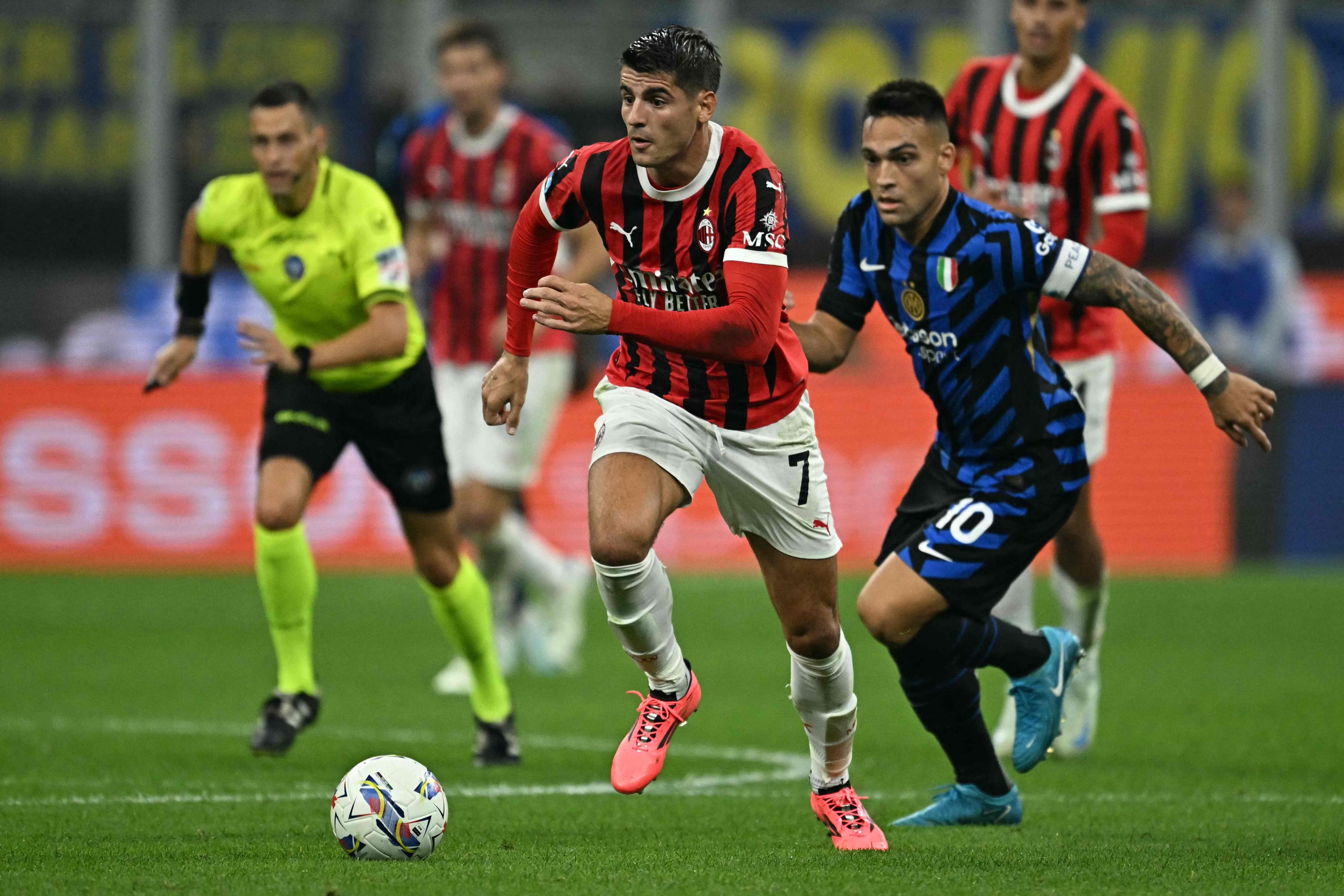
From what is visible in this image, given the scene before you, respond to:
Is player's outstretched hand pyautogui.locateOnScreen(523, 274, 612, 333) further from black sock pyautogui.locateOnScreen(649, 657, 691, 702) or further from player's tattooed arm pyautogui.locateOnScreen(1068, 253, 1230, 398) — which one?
player's tattooed arm pyautogui.locateOnScreen(1068, 253, 1230, 398)

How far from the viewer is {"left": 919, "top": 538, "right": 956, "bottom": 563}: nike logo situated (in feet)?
18.5

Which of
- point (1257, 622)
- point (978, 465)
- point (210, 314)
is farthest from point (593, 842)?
point (210, 314)

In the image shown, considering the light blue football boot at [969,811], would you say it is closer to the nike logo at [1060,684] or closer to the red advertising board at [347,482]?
the nike logo at [1060,684]

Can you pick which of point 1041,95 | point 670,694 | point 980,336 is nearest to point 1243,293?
point 1041,95

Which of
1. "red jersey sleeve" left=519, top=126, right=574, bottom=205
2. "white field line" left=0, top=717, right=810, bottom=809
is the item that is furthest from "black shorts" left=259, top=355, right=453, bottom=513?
"red jersey sleeve" left=519, top=126, right=574, bottom=205

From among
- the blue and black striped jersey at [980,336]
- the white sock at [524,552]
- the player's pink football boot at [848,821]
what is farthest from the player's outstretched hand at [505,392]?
the white sock at [524,552]

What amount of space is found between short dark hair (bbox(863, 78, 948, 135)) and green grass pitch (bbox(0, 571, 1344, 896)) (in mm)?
2074

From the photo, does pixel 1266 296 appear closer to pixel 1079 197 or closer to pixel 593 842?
pixel 1079 197

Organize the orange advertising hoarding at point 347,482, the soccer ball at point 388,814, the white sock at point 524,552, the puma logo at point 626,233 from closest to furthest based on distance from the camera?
the soccer ball at point 388,814 < the puma logo at point 626,233 < the white sock at point 524,552 < the orange advertising hoarding at point 347,482

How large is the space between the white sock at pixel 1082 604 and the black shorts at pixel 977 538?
1675 mm

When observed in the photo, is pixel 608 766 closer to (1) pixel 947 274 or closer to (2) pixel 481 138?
(1) pixel 947 274

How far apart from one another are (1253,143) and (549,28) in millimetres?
6703

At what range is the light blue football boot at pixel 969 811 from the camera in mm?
5773

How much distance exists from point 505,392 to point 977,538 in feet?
4.76
